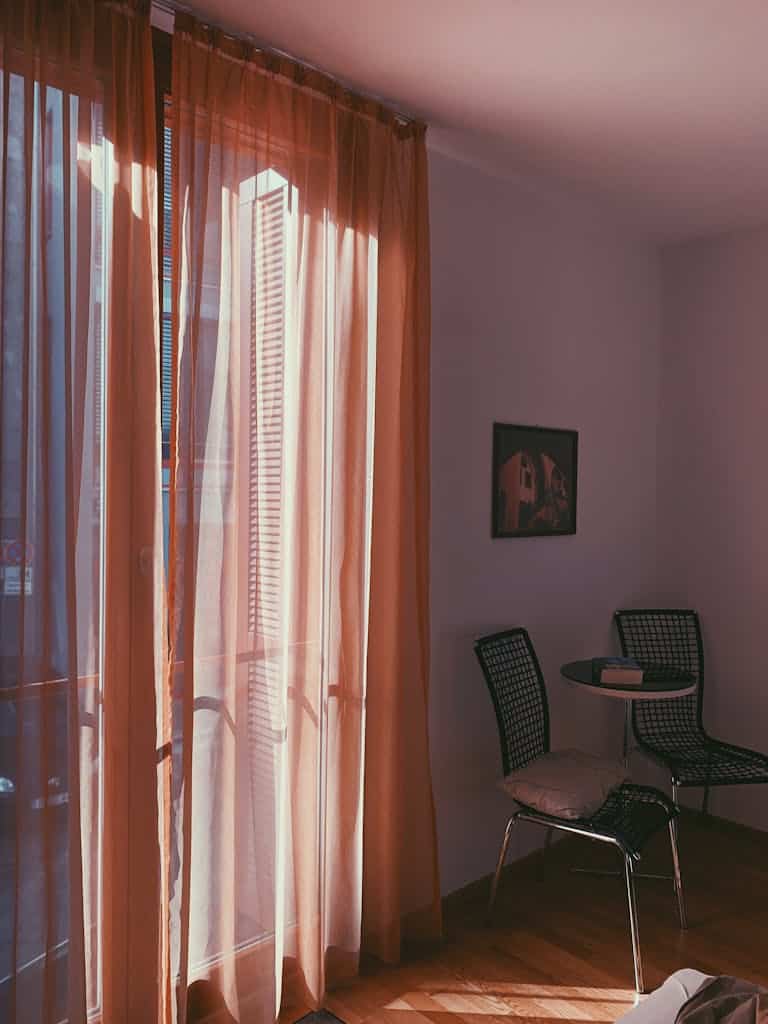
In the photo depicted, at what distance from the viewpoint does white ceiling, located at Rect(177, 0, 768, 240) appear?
2162mm

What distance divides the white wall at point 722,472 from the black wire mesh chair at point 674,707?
0.13 metres

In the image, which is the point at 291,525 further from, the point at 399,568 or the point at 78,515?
the point at 78,515

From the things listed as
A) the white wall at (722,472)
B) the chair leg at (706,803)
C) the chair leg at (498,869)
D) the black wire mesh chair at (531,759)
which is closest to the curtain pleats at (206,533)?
the chair leg at (498,869)

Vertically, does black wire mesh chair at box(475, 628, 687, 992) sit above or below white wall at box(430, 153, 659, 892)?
below

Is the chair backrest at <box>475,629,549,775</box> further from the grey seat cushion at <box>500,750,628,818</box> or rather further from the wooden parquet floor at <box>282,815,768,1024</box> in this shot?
the wooden parquet floor at <box>282,815,768,1024</box>

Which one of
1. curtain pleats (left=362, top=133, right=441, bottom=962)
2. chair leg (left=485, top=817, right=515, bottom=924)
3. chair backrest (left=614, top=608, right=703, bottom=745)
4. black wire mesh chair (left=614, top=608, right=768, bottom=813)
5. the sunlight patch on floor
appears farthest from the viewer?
chair backrest (left=614, top=608, right=703, bottom=745)

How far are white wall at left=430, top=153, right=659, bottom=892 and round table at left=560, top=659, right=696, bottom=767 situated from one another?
23 cm

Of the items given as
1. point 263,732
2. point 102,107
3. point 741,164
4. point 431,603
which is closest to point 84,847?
point 263,732

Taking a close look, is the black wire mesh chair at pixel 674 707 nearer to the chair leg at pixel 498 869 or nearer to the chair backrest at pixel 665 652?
the chair backrest at pixel 665 652

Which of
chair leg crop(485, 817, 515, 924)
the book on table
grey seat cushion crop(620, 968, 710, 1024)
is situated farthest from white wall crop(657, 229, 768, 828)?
grey seat cushion crop(620, 968, 710, 1024)

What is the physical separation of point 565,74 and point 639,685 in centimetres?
224

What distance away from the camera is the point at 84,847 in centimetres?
205

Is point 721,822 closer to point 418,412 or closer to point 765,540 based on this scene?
point 765,540

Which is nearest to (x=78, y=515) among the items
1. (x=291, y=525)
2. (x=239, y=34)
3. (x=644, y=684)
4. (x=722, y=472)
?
(x=291, y=525)
